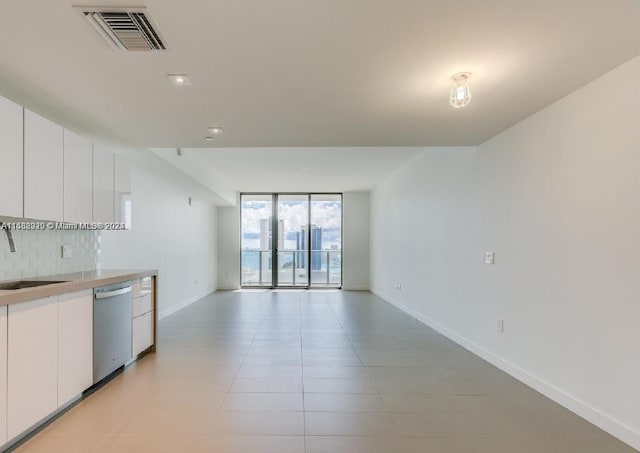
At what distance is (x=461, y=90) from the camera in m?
2.19

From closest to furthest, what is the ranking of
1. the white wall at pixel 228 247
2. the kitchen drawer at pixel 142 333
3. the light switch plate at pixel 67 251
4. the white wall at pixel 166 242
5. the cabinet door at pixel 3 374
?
the cabinet door at pixel 3 374 < the light switch plate at pixel 67 251 < the kitchen drawer at pixel 142 333 < the white wall at pixel 166 242 < the white wall at pixel 228 247

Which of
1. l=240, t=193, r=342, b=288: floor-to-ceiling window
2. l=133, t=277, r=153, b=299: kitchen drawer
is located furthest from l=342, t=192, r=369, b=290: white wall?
l=133, t=277, r=153, b=299: kitchen drawer

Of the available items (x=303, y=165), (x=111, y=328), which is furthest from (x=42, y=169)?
(x=303, y=165)

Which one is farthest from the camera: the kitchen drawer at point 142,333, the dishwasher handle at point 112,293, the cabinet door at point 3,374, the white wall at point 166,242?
the white wall at point 166,242

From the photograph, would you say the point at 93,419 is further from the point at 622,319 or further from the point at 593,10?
the point at 593,10

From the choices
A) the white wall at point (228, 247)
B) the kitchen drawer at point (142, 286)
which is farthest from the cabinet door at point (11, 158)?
the white wall at point (228, 247)

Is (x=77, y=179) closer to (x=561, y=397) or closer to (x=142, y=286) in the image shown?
(x=142, y=286)

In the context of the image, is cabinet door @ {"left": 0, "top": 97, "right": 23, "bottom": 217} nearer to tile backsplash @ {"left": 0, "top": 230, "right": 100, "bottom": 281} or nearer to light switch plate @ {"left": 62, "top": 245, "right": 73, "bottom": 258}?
tile backsplash @ {"left": 0, "top": 230, "right": 100, "bottom": 281}

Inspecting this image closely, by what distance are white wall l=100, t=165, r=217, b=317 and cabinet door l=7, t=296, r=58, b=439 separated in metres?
1.73

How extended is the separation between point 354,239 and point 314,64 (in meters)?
7.40

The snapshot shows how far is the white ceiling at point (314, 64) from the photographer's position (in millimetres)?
1614

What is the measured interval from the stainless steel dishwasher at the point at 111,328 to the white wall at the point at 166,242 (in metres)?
0.97

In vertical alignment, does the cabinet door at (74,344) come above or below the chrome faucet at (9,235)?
below

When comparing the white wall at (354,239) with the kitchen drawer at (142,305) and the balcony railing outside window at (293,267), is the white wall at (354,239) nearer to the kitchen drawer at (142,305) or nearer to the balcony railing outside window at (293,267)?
the balcony railing outside window at (293,267)
